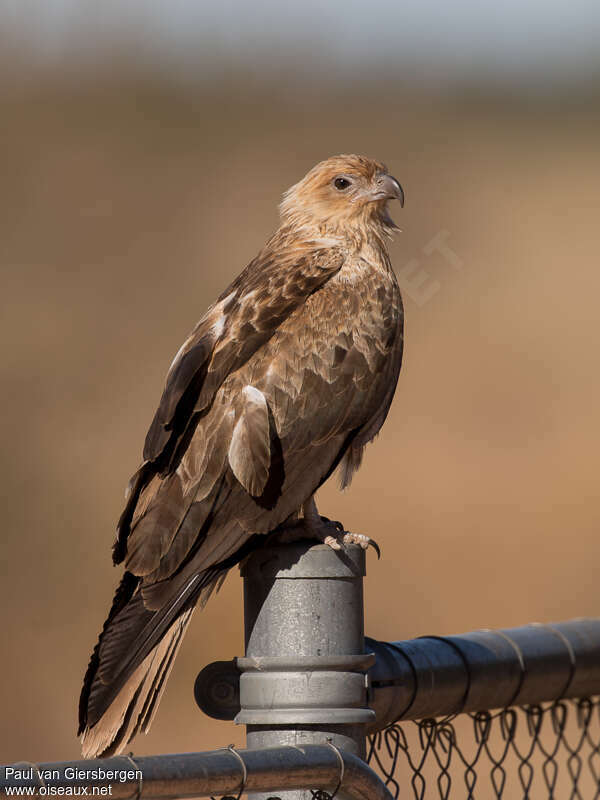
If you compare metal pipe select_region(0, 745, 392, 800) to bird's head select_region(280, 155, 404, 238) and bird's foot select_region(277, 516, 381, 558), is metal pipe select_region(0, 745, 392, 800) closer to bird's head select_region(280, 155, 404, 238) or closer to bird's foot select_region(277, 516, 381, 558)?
bird's foot select_region(277, 516, 381, 558)

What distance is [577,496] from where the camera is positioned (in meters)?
13.4

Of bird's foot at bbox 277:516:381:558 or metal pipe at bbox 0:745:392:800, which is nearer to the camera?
metal pipe at bbox 0:745:392:800

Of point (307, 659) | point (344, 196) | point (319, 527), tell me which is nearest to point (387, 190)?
point (344, 196)

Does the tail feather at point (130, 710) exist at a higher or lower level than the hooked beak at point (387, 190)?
lower

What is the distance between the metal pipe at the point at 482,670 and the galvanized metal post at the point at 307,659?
0.15 meters

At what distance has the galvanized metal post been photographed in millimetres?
2582

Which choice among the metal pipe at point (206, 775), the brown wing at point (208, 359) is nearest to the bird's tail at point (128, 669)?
the brown wing at point (208, 359)

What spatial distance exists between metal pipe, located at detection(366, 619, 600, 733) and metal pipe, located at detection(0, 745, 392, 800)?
33cm

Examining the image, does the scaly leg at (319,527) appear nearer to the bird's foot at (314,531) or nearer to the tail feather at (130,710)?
the bird's foot at (314,531)

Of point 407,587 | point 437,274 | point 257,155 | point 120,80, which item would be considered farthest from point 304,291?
point 120,80

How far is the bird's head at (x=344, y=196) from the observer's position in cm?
471

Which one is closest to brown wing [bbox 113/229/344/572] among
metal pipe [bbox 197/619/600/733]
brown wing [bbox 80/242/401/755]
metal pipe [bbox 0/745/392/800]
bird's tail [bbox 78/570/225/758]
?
brown wing [bbox 80/242/401/755]

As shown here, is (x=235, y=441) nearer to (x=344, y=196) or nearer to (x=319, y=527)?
(x=319, y=527)

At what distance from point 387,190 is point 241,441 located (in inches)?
60.3
